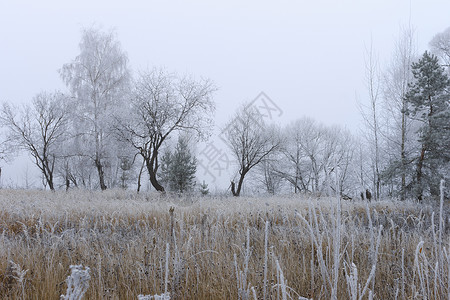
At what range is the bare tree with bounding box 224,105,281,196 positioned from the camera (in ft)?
92.4

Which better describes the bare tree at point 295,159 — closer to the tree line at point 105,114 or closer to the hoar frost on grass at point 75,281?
the tree line at point 105,114

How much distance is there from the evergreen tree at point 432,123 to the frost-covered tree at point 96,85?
19483 mm

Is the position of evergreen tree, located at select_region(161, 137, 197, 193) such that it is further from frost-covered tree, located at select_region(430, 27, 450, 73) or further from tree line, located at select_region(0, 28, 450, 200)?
frost-covered tree, located at select_region(430, 27, 450, 73)

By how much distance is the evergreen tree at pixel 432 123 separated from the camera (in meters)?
11.9

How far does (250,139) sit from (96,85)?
567 inches

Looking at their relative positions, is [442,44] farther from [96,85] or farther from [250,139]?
[96,85]

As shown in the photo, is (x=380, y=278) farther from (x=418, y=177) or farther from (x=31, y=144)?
(x=31, y=144)

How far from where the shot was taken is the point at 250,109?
2998 centimetres

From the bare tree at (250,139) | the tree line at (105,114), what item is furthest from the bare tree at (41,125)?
the bare tree at (250,139)

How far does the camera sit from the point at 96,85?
2433 cm

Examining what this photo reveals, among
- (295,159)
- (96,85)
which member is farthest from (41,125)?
(295,159)

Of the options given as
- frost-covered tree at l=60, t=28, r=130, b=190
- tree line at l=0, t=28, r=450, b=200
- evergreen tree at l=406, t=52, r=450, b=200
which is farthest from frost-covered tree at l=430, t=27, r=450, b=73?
frost-covered tree at l=60, t=28, r=130, b=190

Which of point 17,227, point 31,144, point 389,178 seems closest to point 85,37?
point 31,144

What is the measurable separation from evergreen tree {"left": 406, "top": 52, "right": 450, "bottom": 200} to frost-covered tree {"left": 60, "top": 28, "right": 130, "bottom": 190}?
1948cm
